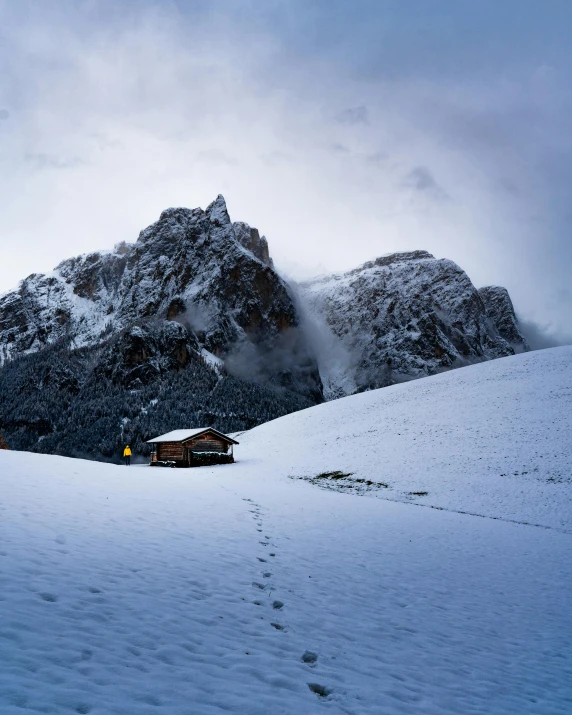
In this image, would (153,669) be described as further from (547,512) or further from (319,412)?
(319,412)

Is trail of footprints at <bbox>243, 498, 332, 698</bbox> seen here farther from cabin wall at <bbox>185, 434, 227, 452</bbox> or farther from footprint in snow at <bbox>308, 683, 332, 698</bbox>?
cabin wall at <bbox>185, 434, 227, 452</bbox>

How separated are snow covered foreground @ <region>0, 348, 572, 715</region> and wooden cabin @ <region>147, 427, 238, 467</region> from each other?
27200mm

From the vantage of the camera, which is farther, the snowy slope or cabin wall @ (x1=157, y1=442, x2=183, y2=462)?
cabin wall @ (x1=157, y1=442, x2=183, y2=462)

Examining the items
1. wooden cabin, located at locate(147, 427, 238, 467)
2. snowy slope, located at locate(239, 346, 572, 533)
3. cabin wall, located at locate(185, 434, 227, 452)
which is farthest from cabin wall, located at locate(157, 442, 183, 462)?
snowy slope, located at locate(239, 346, 572, 533)

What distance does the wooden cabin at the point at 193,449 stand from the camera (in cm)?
4894

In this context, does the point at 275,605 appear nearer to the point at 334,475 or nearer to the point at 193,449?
the point at 334,475

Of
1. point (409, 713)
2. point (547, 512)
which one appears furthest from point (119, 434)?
point (409, 713)

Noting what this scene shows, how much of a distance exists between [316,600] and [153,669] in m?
4.51

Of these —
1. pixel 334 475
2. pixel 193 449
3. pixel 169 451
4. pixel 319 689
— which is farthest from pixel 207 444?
pixel 319 689

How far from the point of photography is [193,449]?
4941cm

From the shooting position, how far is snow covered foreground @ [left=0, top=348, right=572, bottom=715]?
195 inches

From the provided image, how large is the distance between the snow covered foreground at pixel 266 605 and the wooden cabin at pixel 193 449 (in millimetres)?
27200

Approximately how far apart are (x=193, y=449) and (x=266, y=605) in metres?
43.6

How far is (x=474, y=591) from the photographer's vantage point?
36.4 ft
